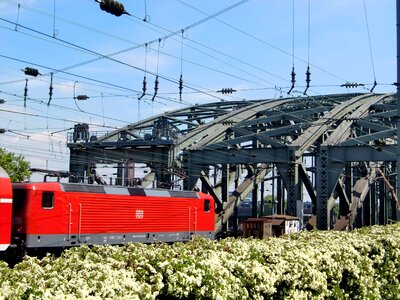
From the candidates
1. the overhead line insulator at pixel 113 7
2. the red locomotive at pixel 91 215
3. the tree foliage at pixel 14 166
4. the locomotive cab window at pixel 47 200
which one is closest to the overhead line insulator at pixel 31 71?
the red locomotive at pixel 91 215

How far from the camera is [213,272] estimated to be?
840cm

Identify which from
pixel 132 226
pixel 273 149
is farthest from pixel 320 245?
pixel 273 149

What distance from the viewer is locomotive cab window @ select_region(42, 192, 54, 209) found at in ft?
88.0

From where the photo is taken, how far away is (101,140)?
60.3 meters

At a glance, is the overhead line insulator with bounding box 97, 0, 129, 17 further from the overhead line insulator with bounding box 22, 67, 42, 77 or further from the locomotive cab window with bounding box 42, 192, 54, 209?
the locomotive cab window with bounding box 42, 192, 54, 209

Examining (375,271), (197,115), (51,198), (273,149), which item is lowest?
(375,271)

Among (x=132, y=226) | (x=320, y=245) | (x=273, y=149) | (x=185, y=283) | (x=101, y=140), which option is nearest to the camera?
(x=185, y=283)

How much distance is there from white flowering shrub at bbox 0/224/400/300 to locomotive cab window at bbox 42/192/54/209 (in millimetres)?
16380

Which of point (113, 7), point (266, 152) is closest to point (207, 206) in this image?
point (266, 152)

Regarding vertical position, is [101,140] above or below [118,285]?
above

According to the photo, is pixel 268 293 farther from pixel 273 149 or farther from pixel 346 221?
pixel 346 221

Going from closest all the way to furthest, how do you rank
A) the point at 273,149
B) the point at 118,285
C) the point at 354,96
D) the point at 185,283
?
the point at 118,285 → the point at 185,283 → the point at 273,149 → the point at 354,96

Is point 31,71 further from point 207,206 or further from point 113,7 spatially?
point 207,206

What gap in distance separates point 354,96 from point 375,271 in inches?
2541
